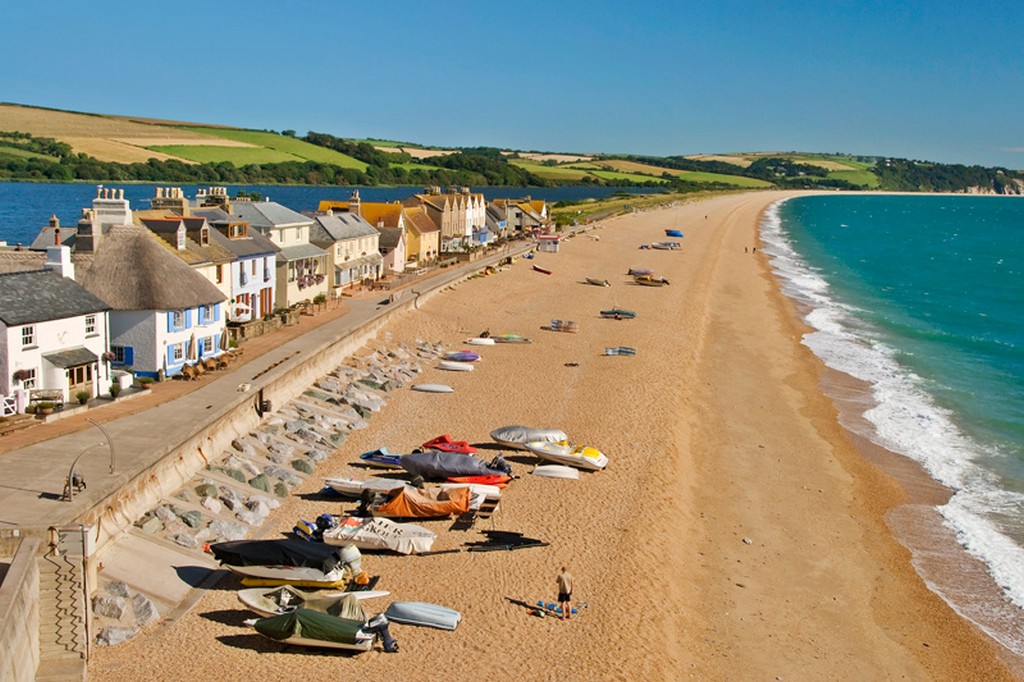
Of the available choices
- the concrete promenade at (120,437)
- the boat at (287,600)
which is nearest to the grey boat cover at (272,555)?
the boat at (287,600)

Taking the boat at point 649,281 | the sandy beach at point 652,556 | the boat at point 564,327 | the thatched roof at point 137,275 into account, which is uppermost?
the thatched roof at point 137,275

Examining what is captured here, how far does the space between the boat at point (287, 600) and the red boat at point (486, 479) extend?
670 centimetres

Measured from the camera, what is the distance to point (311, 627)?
52.5 feet

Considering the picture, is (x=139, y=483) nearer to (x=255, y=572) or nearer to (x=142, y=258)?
(x=255, y=572)

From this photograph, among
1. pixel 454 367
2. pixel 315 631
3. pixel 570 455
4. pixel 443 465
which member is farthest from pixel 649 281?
pixel 315 631

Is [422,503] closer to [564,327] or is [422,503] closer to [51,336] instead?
[51,336]

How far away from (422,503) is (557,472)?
465 centimetres

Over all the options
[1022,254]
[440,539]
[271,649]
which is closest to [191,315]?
[440,539]

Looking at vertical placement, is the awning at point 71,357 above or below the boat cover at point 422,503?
above

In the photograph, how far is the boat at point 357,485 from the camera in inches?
897

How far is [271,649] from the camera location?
634 inches

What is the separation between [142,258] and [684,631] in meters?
19.3

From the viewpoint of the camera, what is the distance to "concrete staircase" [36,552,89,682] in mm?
14859

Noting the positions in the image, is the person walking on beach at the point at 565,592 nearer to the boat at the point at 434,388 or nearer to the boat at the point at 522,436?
the boat at the point at 522,436
